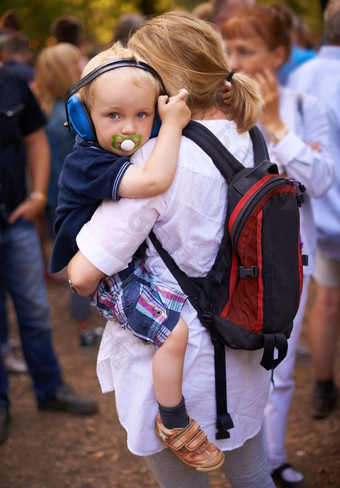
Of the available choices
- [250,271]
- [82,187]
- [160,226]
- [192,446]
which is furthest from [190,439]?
[82,187]

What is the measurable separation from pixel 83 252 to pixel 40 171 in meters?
2.22

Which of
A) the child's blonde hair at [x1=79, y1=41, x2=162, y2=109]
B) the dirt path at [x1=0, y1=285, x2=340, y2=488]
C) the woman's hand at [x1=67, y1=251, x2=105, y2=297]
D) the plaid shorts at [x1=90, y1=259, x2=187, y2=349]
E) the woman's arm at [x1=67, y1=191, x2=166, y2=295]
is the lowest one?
the dirt path at [x1=0, y1=285, x2=340, y2=488]

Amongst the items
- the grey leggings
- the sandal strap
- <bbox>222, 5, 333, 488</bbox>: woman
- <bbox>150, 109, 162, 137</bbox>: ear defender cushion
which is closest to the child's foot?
the sandal strap

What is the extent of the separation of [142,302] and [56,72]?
3.70 meters

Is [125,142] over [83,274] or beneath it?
over

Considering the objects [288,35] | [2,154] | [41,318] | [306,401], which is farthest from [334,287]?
[2,154]

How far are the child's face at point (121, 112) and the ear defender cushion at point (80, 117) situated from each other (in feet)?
0.08

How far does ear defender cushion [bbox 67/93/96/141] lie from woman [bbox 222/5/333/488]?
100 cm

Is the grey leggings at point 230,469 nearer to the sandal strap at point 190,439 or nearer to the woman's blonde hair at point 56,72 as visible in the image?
the sandal strap at point 190,439

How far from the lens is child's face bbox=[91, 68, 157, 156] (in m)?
1.67

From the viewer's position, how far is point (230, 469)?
6.79 feet

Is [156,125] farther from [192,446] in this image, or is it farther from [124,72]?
[192,446]

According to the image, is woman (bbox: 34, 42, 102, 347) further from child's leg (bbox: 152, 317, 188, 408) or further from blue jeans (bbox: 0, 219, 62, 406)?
child's leg (bbox: 152, 317, 188, 408)

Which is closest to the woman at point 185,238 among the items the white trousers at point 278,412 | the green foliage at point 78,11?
the white trousers at point 278,412
